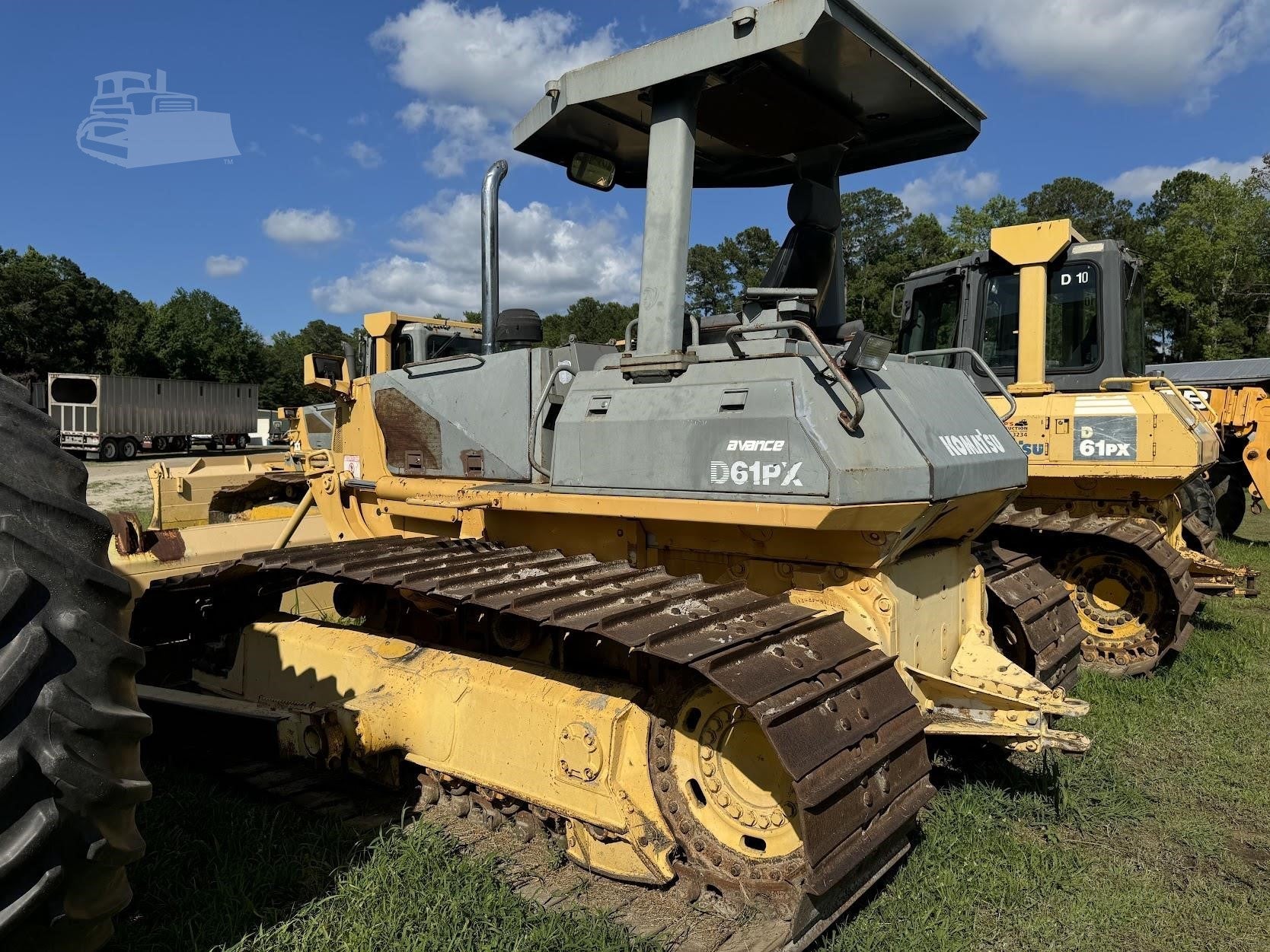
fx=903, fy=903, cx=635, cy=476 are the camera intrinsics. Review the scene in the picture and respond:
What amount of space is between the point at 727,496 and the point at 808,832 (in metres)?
1.23

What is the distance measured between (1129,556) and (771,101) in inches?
194

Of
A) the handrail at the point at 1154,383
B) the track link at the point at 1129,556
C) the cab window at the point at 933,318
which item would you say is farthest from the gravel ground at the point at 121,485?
the handrail at the point at 1154,383

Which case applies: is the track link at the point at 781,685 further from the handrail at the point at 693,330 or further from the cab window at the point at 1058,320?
the cab window at the point at 1058,320

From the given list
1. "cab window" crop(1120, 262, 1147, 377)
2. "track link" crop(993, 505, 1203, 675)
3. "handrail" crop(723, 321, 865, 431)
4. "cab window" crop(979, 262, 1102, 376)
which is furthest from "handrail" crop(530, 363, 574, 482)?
"cab window" crop(1120, 262, 1147, 377)

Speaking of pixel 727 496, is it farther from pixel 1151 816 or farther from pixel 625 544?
pixel 1151 816

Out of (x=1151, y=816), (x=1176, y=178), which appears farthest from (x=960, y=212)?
(x=1151, y=816)

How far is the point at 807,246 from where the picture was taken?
4.56 meters

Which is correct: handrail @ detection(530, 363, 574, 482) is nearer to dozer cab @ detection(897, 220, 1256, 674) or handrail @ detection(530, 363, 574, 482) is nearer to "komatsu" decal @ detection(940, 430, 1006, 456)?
"komatsu" decal @ detection(940, 430, 1006, 456)

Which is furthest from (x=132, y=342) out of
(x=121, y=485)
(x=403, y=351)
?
(x=403, y=351)

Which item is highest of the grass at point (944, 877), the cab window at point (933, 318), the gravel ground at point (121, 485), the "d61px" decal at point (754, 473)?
the cab window at point (933, 318)

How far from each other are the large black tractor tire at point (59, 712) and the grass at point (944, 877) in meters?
1.00

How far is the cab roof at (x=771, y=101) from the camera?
137 inches

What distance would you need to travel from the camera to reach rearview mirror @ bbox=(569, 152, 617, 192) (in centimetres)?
493

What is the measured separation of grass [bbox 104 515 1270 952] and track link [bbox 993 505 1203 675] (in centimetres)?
186
